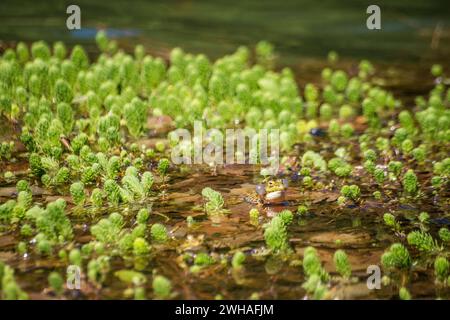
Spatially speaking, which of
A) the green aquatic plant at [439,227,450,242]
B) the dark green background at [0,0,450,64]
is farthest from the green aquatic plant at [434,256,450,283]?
the dark green background at [0,0,450,64]

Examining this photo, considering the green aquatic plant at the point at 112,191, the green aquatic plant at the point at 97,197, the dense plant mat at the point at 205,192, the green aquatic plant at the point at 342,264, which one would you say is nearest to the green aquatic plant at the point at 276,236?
the dense plant mat at the point at 205,192

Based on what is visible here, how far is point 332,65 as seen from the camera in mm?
11594

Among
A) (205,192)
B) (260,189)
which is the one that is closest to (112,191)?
(205,192)

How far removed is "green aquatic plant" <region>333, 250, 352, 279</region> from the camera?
456 centimetres

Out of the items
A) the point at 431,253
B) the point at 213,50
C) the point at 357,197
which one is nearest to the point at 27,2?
the point at 213,50

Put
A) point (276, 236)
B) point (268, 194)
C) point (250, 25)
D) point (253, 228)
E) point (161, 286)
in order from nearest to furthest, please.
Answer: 1. point (161, 286)
2. point (276, 236)
3. point (253, 228)
4. point (268, 194)
5. point (250, 25)

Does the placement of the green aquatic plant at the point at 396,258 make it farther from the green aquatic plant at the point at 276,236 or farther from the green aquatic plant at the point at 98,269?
the green aquatic plant at the point at 98,269

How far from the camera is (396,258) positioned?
4.73 metres

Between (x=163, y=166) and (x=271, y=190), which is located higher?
(x=163, y=166)

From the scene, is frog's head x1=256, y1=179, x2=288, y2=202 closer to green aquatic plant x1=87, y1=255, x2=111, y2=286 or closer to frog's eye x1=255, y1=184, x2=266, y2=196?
frog's eye x1=255, y1=184, x2=266, y2=196

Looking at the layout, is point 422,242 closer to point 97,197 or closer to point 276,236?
point 276,236

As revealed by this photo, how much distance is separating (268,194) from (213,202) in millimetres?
690

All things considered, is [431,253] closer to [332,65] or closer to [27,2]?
[332,65]
